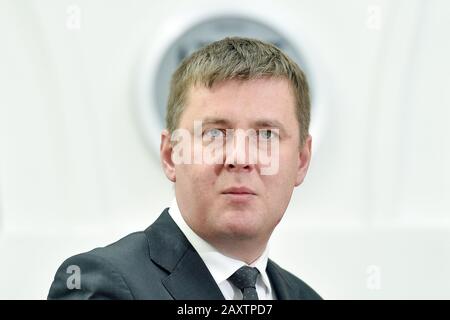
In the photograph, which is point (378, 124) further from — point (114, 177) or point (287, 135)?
point (287, 135)

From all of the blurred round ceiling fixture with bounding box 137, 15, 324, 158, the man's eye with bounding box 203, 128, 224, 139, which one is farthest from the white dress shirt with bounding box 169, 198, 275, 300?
the blurred round ceiling fixture with bounding box 137, 15, 324, 158

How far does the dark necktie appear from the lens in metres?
0.79

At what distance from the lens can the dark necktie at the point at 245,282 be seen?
2.61ft

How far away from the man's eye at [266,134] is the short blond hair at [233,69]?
0.06 metres

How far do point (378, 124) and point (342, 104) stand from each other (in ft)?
0.40

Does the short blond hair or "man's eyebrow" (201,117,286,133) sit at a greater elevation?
the short blond hair

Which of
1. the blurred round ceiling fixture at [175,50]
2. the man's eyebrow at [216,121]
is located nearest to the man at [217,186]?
the man's eyebrow at [216,121]

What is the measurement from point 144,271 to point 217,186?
0.36ft

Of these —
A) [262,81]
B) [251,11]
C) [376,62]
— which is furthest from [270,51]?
[376,62]

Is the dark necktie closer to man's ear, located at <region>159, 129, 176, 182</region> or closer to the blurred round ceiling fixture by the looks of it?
man's ear, located at <region>159, 129, 176, 182</region>

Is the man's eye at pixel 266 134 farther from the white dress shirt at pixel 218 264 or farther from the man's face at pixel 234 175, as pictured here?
the white dress shirt at pixel 218 264

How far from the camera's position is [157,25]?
2070mm

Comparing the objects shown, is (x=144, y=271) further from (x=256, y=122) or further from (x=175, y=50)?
(x=175, y=50)

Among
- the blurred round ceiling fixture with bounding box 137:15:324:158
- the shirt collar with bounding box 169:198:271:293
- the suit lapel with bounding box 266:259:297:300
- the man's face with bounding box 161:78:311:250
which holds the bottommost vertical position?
the suit lapel with bounding box 266:259:297:300
